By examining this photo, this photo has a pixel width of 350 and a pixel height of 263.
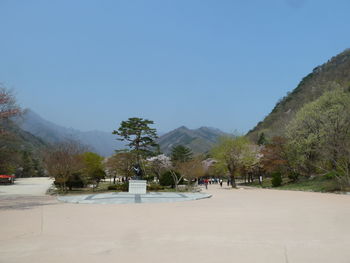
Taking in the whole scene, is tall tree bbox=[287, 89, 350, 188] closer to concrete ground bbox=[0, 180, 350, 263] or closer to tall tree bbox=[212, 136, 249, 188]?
tall tree bbox=[212, 136, 249, 188]

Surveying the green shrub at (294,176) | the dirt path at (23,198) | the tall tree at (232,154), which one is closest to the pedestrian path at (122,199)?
the dirt path at (23,198)

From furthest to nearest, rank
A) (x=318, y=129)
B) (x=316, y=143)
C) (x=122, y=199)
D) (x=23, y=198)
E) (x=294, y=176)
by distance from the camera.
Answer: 1. (x=294, y=176)
2. (x=318, y=129)
3. (x=316, y=143)
4. (x=23, y=198)
5. (x=122, y=199)

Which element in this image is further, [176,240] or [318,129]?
[318,129]

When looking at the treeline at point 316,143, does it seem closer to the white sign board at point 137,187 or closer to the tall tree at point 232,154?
the tall tree at point 232,154

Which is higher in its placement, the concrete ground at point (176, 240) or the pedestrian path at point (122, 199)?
the pedestrian path at point (122, 199)

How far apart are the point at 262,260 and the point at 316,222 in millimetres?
4905

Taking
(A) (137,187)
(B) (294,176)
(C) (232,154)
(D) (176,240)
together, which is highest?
(C) (232,154)

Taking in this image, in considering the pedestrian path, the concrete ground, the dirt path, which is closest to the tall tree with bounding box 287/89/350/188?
the pedestrian path

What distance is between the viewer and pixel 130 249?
5.71m

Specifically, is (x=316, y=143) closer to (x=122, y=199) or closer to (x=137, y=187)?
(x=137, y=187)

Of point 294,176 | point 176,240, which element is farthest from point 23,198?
point 294,176

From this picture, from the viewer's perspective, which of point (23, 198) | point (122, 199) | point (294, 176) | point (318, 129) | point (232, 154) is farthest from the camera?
point (232, 154)

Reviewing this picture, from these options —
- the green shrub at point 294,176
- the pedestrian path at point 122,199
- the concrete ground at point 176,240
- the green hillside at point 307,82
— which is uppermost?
the green hillside at point 307,82

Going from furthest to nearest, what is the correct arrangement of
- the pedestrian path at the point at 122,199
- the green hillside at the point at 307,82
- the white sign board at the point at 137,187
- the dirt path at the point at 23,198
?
the green hillside at the point at 307,82
the white sign board at the point at 137,187
the pedestrian path at the point at 122,199
the dirt path at the point at 23,198
